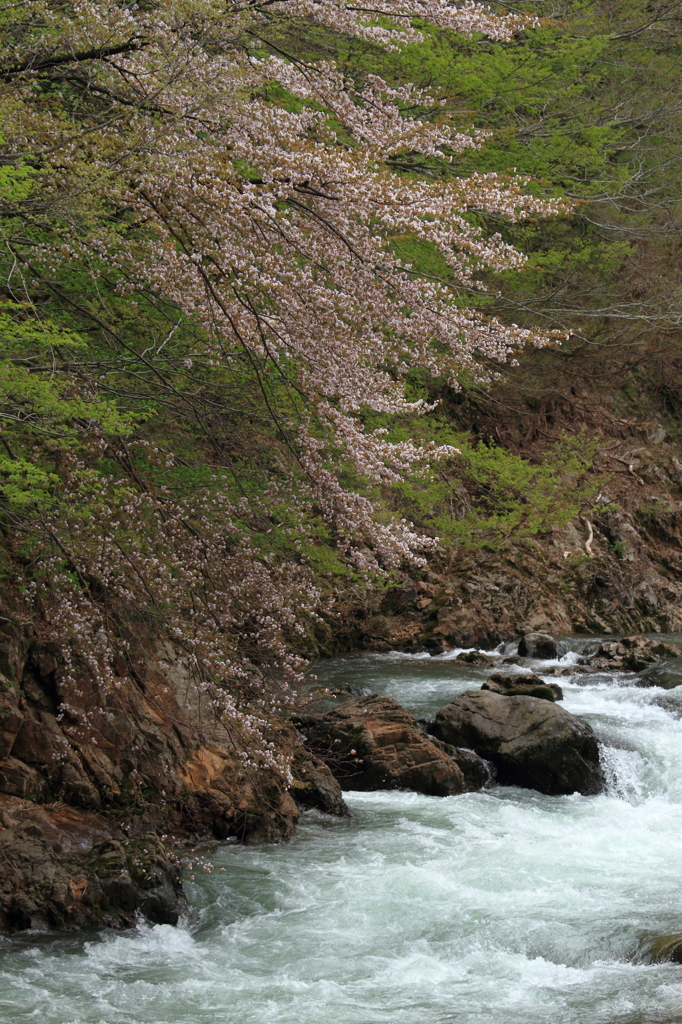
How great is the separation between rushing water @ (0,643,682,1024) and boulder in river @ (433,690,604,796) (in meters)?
0.30

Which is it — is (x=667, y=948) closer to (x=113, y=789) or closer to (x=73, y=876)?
(x=73, y=876)

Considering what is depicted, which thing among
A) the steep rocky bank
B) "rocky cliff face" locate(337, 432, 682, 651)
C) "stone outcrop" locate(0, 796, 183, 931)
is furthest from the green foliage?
"stone outcrop" locate(0, 796, 183, 931)

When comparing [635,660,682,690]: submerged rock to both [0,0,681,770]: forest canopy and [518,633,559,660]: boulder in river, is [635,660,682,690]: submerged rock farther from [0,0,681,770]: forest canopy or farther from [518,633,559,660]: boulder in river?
[0,0,681,770]: forest canopy

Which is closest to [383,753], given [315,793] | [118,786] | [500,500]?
[315,793]

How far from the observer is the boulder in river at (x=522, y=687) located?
12.2m

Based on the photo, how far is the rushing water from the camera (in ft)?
17.6

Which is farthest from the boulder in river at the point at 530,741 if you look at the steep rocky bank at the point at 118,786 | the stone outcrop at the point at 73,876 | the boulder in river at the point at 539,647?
the boulder in river at the point at 539,647

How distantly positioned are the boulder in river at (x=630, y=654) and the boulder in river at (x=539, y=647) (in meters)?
0.53

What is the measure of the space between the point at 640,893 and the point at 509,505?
11.0m

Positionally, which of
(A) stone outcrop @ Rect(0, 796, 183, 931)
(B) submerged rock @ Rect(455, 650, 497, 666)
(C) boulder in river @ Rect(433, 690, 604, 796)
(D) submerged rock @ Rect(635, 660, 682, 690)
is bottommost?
(B) submerged rock @ Rect(455, 650, 497, 666)

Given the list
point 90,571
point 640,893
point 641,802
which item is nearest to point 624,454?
point 641,802

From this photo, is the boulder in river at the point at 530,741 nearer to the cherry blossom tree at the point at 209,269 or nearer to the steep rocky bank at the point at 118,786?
the steep rocky bank at the point at 118,786

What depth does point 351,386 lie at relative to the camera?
22.6 ft

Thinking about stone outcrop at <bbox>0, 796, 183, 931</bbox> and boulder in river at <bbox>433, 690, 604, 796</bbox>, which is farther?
boulder in river at <bbox>433, 690, 604, 796</bbox>
